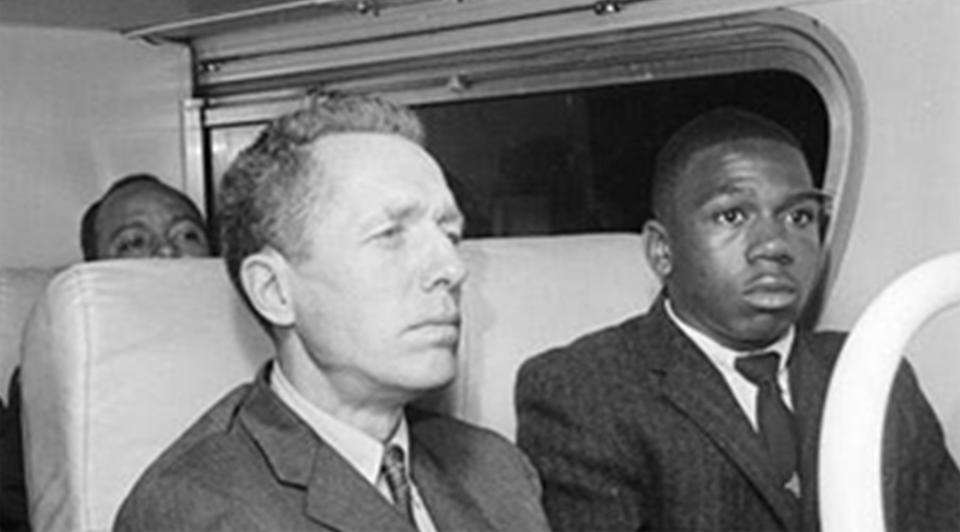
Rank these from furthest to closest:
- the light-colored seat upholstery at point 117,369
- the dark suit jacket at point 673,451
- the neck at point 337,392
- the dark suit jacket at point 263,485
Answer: the dark suit jacket at point 673,451 < the light-colored seat upholstery at point 117,369 < the neck at point 337,392 < the dark suit jacket at point 263,485

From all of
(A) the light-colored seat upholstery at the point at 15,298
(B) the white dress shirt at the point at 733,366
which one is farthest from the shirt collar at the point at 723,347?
(A) the light-colored seat upholstery at the point at 15,298

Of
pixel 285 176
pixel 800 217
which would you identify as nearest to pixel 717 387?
pixel 800 217

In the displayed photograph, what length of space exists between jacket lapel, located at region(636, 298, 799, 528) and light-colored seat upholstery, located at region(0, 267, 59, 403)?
0.97 m

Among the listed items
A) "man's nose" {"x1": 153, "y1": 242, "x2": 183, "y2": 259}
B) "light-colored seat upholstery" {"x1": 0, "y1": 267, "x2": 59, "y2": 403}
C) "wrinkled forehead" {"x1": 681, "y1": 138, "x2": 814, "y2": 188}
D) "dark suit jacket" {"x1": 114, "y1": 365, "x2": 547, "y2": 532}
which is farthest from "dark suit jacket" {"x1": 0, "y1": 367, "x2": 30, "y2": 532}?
"wrinkled forehead" {"x1": 681, "y1": 138, "x2": 814, "y2": 188}

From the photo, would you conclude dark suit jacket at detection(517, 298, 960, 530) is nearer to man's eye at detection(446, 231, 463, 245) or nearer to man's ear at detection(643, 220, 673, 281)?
man's ear at detection(643, 220, 673, 281)

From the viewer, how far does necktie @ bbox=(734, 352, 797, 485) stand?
1.85m

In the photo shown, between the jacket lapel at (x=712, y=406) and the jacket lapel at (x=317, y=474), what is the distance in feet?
1.70

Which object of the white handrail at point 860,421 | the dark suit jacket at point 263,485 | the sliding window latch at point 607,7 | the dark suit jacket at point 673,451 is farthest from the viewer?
the sliding window latch at point 607,7

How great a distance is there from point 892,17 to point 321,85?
3.31 feet

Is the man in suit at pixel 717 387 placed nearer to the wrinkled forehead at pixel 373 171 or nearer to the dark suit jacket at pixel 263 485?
the dark suit jacket at pixel 263 485

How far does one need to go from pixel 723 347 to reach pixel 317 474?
70 centimetres

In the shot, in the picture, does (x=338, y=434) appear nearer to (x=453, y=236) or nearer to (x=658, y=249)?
(x=453, y=236)

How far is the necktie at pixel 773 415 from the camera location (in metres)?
1.85

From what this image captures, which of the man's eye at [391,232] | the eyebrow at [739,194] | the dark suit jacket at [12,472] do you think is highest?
the eyebrow at [739,194]
